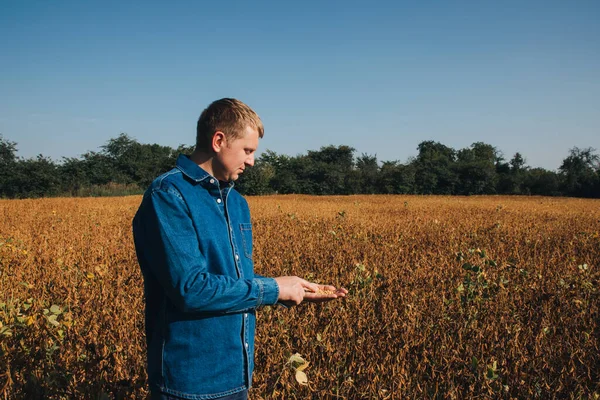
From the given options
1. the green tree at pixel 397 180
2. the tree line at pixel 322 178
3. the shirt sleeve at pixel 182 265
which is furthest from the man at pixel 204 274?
the green tree at pixel 397 180

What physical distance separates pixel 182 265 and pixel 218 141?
45 cm

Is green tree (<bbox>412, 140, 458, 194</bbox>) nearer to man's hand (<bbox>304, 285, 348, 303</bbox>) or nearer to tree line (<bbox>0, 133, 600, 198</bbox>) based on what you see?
tree line (<bbox>0, 133, 600, 198</bbox>)

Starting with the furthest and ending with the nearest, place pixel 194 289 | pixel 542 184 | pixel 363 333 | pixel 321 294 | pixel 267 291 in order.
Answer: pixel 542 184
pixel 363 333
pixel 321 294
pixel 267 291
pixel 194 289

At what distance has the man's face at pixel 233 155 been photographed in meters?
1.43

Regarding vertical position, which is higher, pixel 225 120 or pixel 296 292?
pixel 225 120

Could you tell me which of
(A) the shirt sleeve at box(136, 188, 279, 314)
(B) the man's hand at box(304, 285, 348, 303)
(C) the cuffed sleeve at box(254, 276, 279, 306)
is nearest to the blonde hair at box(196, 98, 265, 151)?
(A) the shirt sleeve at box(136, 188, 279, 314)

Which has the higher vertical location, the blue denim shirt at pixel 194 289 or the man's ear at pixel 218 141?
the man's ear at pixel 218 141

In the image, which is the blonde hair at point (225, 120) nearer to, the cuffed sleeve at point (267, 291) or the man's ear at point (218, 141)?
the man's ear at point (218, 141)

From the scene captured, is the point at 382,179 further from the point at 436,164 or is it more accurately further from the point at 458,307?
the point at 458,307

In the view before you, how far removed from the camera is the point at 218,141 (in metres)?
1.42

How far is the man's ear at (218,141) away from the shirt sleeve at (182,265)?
0.22m

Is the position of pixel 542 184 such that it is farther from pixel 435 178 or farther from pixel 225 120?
pixel 225 120

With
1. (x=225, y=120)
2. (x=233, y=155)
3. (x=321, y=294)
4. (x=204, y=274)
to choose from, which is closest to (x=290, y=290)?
(x=321, y=294)

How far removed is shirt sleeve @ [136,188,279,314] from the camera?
1.23 m
